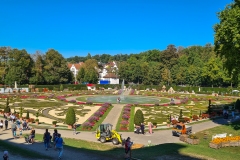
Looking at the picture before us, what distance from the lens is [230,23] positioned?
2522cm

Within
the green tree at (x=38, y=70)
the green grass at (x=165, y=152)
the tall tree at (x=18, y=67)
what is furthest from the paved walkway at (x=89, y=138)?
the green tree at (x=38, y=70)

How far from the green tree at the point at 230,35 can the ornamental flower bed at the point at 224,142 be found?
8.77m

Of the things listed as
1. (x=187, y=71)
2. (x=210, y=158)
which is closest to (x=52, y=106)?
(x=210, y=158)

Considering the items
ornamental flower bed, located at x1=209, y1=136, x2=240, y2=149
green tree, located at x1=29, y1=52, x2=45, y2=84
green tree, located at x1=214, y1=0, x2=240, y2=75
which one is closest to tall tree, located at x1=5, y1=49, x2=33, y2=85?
→ green tree, located at x1=29, y1=52, x2=45, y2=84

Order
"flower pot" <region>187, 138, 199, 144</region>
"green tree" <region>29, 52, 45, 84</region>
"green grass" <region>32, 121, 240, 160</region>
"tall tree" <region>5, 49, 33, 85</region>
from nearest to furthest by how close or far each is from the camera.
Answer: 1. "green grass" <region>32, 121, 240, 160</region>
2. "flower pot" <region>187, 138, 199, 144</region>
3. "tall tree" <region>5, 49, 33, 85</region>
4. "green tree" <region>29, 52, 45, 84</region>

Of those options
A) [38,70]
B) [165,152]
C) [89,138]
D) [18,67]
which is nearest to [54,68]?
[38,70]

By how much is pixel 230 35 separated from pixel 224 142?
34.7 feet

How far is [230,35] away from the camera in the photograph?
2525cm

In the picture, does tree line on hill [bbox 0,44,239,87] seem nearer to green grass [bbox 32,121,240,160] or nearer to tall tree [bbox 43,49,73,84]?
tall tree [bbox 43,49,73,84]

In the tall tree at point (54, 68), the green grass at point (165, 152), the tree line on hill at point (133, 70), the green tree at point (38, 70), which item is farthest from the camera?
the tall tree at point (54, 68)

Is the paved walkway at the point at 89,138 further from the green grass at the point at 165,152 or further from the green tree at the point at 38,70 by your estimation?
the green tree at the point at 38,70

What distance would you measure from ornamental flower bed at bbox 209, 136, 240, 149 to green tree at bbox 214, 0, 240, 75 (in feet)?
28.8

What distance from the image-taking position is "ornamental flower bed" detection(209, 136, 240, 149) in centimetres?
2122

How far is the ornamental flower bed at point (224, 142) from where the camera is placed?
21219mm
